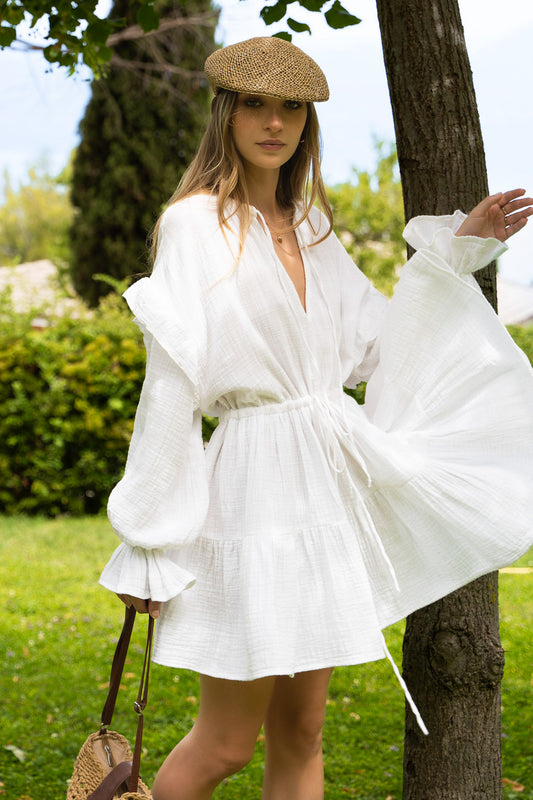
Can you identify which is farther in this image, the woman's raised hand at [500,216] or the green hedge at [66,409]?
the green hedge at [66,409]

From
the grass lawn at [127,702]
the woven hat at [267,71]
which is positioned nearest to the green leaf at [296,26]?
the woven hat at [267,71]

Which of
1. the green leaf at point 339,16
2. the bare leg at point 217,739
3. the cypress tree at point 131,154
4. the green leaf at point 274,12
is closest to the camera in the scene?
the bare leg at point 217,739

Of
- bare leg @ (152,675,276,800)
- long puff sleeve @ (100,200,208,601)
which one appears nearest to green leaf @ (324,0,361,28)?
long puff sleeve @ (100,200,208,601)

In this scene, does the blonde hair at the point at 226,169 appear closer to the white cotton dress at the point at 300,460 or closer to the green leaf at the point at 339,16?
the white cotton dress at the point at 300,460

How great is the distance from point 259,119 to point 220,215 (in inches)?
10.4

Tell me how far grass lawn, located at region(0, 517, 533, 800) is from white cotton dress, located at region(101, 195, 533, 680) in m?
1.50

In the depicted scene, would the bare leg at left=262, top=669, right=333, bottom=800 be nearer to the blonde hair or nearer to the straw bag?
the straw bag

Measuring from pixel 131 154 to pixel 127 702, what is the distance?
1082cm

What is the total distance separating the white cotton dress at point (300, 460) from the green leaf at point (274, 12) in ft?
3.13

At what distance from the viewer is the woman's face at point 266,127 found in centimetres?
218

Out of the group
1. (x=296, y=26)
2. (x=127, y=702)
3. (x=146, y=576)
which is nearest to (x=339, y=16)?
(x=296, y=26)

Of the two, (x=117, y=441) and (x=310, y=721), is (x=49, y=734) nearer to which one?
(x=310, y=721)

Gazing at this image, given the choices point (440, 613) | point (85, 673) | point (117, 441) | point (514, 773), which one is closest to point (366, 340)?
point (440, 613)

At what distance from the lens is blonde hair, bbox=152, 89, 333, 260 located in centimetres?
219
